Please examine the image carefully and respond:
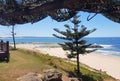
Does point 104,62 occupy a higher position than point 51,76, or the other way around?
point 51,76

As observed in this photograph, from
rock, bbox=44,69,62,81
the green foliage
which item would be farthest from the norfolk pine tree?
rock, bbox=44,69,62,81

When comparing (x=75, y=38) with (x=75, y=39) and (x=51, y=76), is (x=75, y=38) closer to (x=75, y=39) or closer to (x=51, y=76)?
(x=75, y=39)

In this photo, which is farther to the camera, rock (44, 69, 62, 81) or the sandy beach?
the sandy beach

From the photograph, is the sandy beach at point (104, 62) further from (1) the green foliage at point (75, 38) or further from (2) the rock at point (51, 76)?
(2) the rock at point (51, 76)

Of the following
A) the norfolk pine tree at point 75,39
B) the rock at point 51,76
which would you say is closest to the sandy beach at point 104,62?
the norfolk pine tree at point 75,39

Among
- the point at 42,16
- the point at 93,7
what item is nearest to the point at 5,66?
the point at 42,16

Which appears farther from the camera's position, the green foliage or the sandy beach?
the sandy beach

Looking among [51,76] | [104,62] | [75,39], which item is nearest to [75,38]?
[75,39]

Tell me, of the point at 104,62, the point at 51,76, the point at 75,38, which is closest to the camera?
the point at 51,76

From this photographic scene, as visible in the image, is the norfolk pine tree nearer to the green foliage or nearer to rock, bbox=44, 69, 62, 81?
the green foliage

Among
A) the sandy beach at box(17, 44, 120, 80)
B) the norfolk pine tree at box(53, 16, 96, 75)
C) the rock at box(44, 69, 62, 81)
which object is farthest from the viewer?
the sandy beach at box(17, 44, 120, 80)

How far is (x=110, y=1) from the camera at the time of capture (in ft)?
23.5

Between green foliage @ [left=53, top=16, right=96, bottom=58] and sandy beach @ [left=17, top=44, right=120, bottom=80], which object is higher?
green foliage @ [left=53, top=16, right=96, bottom=58]

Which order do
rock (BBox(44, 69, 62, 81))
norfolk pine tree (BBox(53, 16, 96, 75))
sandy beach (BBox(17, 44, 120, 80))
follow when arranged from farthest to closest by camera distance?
sandy beach (BBox(17, 44, 120, 80)) → norfolk pine tree (BBox(53, 16, 96, 75)) → rock (BBox(44, 69, 62, 81))
